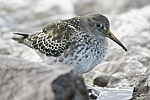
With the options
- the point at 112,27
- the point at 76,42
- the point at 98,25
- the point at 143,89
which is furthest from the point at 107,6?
the point at 143,89

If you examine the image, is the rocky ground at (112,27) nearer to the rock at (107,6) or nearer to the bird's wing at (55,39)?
the rock at (107,6)

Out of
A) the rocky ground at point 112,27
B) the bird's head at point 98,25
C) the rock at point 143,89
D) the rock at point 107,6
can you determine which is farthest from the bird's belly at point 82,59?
the rock at point 107,6

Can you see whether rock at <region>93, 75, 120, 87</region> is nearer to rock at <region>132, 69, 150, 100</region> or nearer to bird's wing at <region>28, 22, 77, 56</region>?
bird's wing at <region>28, 22, 77, 56</region>

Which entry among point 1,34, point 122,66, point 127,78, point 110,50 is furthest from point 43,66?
point 1,34

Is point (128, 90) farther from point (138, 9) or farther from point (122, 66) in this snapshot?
point (138, 9)

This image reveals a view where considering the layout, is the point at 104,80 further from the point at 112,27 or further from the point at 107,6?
the point at 107,6

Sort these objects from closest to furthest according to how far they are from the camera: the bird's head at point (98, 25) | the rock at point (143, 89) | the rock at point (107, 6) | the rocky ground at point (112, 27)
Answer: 1. the rock at point (143, 89)
2. the bird's head at point (98, 25)
3. the rocky ground at point (112, 27)
4. the rock at point (107, 6)
